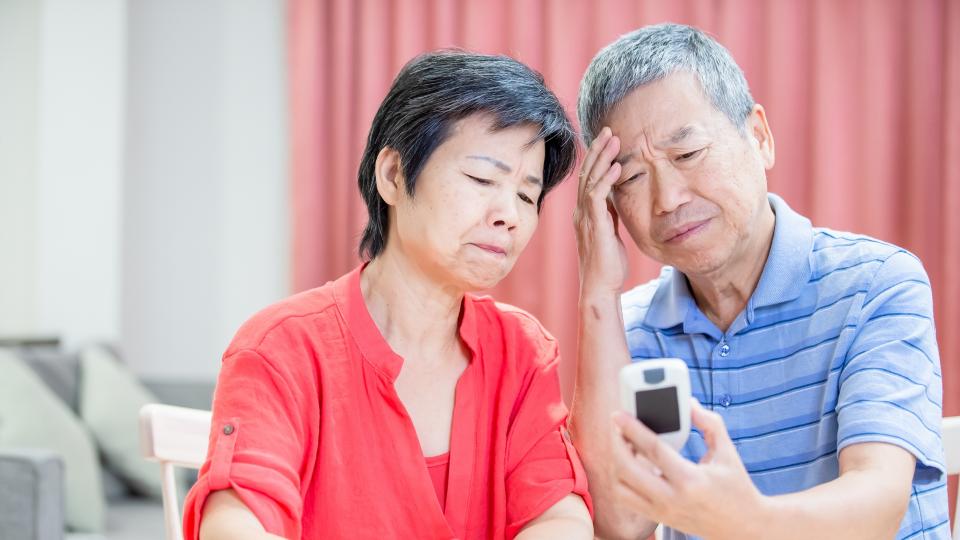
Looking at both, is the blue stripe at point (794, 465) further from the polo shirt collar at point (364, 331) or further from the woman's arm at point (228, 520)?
the woman's arm at point (228, 520)

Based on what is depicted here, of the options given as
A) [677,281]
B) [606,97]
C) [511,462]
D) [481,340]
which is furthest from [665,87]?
[511,462]

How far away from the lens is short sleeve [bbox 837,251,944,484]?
1.28 metres

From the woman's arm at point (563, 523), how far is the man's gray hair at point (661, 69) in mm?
604

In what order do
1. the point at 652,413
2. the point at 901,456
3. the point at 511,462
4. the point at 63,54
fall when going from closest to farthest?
the point at 652,413
the point at 901,456
the point at 511,462
the point at 63,54

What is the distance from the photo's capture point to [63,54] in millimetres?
3625

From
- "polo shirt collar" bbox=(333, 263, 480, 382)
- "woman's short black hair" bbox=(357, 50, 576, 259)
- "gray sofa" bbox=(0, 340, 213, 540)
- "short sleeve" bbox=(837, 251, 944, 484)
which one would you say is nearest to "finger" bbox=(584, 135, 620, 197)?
"woman's short black hair" bbox=(357, 50, 576, 259)

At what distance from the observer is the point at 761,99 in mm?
3402

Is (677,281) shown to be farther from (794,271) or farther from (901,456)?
(901,456)

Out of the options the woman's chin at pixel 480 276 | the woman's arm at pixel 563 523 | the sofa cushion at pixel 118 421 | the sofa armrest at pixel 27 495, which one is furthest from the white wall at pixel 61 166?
the woman's arm at pixel 563 523

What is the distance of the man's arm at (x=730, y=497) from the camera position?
1.01m

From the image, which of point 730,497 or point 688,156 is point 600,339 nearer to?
point 688,156

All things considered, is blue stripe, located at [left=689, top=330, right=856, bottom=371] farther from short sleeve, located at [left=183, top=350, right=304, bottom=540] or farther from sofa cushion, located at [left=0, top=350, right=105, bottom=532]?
sofa cushion, located at [left=0, top=350, right=105, bottom=532]

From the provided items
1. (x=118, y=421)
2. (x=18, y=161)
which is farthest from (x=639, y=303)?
(x=18, y=161)

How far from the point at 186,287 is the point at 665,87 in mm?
2855
